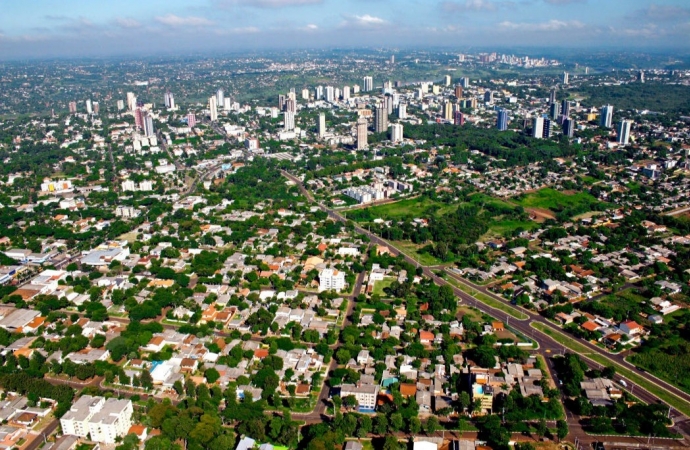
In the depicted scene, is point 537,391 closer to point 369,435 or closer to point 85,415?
point 369,435

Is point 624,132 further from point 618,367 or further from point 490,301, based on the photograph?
point 618,367

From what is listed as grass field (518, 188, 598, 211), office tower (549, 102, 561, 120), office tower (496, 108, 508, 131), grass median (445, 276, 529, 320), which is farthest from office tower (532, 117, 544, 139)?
grass median (445, 276, 529, 320)

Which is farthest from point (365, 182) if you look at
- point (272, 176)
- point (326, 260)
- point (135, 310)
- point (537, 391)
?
point (537, 391)

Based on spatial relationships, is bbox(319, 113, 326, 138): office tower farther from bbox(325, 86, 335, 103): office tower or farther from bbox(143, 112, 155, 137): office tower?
bbox(325, 86, 335, 103): office tower

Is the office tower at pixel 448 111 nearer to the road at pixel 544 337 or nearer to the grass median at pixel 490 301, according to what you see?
the road at pixel 544 337

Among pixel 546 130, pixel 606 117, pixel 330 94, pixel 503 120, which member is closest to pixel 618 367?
pixel 546 130

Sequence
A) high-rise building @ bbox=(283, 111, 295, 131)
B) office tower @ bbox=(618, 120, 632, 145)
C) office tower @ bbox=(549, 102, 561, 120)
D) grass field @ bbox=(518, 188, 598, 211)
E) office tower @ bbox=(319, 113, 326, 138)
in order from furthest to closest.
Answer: office tower @ bbox=(549, 102, 561, 120) → high-rise building @ bbox=(283, 111, 295, 131) → office tower @ bbox=(319, 113, 326, 138) → office tower @ bbox=(618, 120, 632, 145) → grass field @ bbox=(518, 188, 598, 211)

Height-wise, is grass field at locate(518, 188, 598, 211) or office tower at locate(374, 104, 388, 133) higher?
office tower at locate(374, 104, 388, 133)
